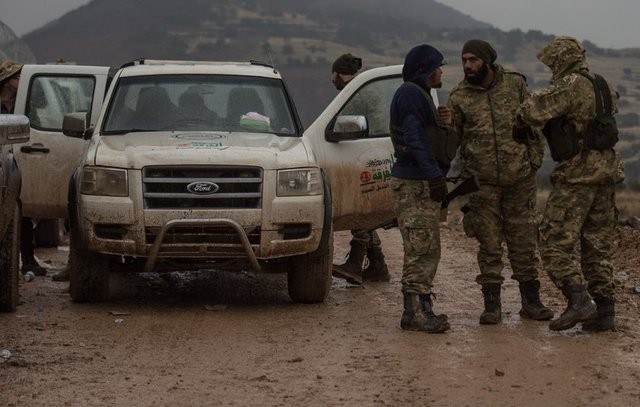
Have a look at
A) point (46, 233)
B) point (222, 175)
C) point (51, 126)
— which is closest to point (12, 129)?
point (222, 175)

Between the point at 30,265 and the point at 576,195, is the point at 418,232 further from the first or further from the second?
the point at 30,265

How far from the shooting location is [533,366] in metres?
7.62

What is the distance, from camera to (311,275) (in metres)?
10.1

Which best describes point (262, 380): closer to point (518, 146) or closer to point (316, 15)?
point (518, 146)

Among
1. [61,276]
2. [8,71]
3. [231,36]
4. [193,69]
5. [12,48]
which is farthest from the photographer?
[231,36]

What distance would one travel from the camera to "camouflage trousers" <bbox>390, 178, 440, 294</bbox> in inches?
352

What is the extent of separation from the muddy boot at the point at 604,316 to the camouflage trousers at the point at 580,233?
1.7 inches

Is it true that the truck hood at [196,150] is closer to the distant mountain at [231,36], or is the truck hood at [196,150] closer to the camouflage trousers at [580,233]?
the camouflage trousers at [580,233]

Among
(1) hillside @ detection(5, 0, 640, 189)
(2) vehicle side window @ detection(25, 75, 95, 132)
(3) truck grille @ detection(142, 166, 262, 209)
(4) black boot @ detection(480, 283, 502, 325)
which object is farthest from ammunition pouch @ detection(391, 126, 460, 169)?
(1) hillside @ detection(5, 0, 640, 189)

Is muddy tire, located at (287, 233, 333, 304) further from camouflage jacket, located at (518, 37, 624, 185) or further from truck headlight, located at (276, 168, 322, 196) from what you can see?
camouflage jacket, located at (518, 37, 624, 185)

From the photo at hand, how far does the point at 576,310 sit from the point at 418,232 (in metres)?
1.14

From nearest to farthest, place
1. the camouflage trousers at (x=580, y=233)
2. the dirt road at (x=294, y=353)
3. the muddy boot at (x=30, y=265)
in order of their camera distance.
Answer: the dirt road at (x=294, y=353), the camouflage trousers at (x=580, y=233), the muddy boot at (x=30, y=265)

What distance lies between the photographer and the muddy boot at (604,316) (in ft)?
29.0

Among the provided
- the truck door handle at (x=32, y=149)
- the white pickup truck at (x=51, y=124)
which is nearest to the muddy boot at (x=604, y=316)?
the white pickup truck at (x=51, y=124)
